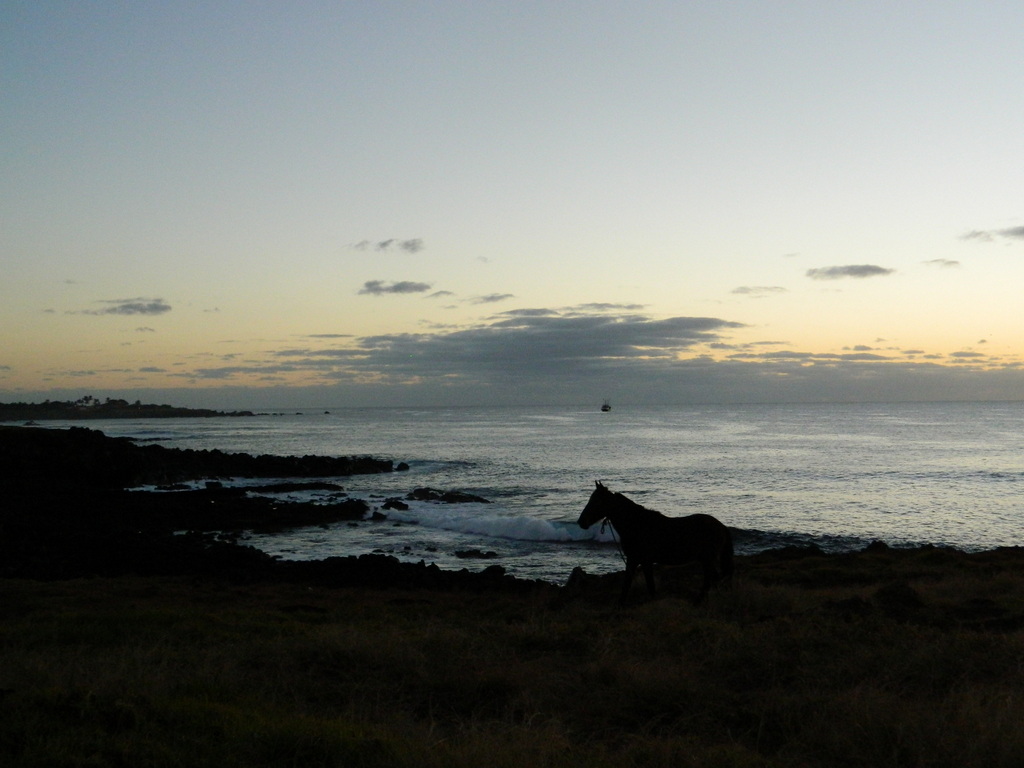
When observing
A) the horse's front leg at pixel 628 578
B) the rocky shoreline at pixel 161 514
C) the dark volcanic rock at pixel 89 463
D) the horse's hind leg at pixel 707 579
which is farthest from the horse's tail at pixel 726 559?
the dark volcanic rock at pixel 89 463

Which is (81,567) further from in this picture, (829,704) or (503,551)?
(829,704)

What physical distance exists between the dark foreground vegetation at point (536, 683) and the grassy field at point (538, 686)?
0.03 metres

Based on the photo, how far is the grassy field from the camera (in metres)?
5.15

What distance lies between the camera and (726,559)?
40.3ft

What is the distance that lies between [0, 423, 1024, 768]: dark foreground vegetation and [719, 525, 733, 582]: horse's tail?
0.33 meters

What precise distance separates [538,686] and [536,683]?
0.07 metres

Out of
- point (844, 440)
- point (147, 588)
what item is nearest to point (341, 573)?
point (147, 588)

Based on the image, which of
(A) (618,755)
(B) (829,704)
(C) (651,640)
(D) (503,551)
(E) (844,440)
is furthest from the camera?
(E) (844,440)

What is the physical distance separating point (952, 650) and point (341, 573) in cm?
1468

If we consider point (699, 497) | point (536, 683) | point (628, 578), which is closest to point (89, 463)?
point (699, 497)

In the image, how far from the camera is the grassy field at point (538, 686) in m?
5.15

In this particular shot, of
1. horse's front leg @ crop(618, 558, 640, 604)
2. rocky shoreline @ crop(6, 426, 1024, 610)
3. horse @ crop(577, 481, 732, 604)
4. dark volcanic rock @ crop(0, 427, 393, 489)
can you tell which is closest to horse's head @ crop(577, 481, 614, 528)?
horse @ crop(577, 481, 732, 604)

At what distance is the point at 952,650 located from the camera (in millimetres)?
7707

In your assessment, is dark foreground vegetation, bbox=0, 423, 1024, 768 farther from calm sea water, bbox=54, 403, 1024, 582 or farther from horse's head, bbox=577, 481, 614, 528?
calm sea water, bbox=54, 403, 1024, 582
